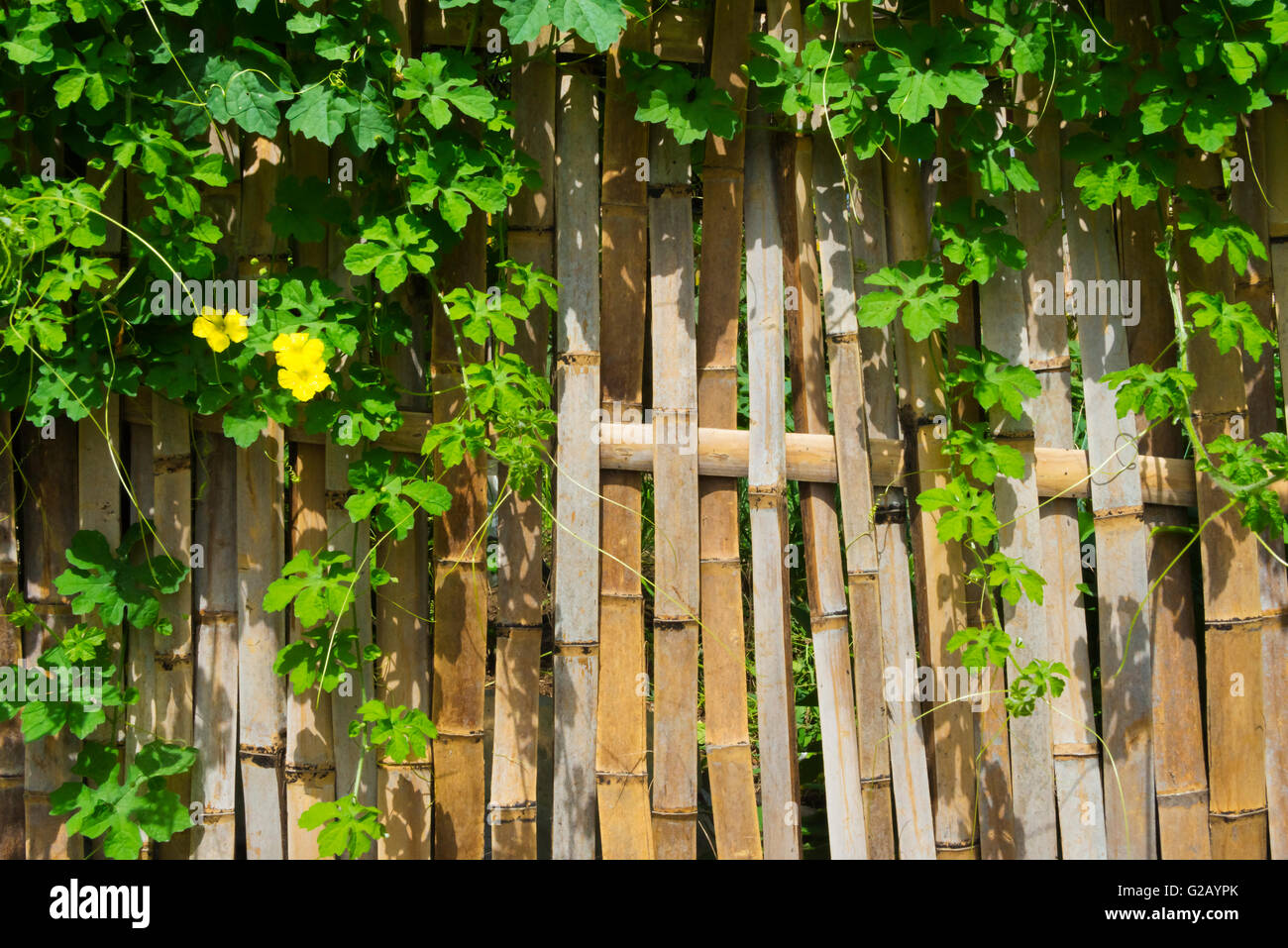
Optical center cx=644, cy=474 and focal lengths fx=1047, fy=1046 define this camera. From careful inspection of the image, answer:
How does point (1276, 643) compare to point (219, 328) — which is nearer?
point (219, 328)

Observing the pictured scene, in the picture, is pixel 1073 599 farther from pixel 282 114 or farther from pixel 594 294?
pixel 282 114

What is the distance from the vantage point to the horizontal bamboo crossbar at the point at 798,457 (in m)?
2.62

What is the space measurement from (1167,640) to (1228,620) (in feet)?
0.50

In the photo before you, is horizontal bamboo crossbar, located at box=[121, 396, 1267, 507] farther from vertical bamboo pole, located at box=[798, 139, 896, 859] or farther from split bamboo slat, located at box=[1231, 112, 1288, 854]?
split bamboo slat, located at box=[1231, 112, 1288, 854]

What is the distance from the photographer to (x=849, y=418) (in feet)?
8.59

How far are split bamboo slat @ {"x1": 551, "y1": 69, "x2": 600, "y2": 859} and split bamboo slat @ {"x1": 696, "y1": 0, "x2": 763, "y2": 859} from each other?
0.12m

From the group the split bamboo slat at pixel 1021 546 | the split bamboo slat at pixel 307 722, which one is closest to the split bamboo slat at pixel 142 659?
the split bamboo slat at pixel 307 722

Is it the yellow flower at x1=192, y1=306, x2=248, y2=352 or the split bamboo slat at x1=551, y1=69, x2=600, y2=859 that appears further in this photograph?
the split bamboo slat at x1=551, y1=69, x2=600, y2=859

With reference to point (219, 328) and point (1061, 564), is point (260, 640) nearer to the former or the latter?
point (219, 328)

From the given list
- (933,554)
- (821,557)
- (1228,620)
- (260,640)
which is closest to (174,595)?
(260,640)

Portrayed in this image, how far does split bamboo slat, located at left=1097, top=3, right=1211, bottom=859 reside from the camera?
8.74 feet

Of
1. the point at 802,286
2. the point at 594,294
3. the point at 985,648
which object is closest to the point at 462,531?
the point at 594,294

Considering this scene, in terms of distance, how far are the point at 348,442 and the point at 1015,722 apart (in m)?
1.79

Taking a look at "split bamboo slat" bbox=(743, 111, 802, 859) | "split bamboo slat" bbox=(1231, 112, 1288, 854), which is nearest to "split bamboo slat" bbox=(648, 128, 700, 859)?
"split bamboo slat" bbox=(743, 111, 802, 859)
